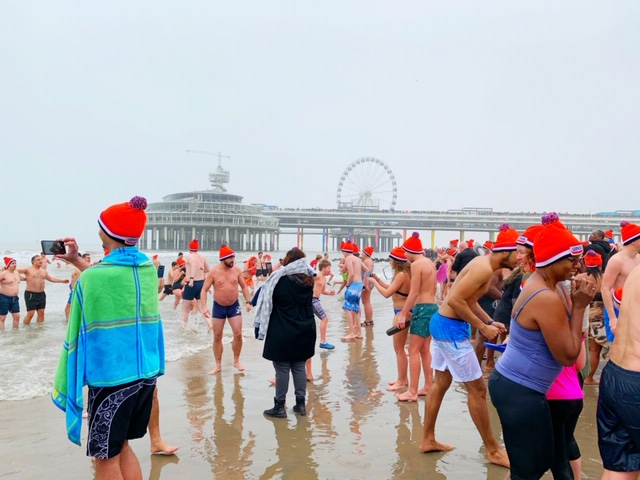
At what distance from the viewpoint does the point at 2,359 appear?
7.76 metres

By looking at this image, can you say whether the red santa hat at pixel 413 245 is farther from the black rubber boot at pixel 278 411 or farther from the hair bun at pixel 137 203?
the hair bun at pixel 137 203

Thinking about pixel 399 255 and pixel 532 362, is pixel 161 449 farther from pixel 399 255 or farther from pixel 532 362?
pixel 399 255

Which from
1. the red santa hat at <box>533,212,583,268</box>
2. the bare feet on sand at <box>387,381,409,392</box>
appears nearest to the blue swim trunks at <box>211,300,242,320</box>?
the bare feet on sand at <box>387,381,409,392</box>

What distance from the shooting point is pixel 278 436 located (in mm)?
4316

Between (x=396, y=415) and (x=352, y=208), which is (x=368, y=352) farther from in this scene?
(x=352, y=208)

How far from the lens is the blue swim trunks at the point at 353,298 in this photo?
913 cm

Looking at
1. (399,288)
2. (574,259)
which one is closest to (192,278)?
(399,288)

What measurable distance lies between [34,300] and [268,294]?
8.68 metres

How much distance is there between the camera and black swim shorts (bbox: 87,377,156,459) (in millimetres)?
2570

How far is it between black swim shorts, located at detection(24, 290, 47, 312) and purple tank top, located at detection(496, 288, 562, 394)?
11381 mm

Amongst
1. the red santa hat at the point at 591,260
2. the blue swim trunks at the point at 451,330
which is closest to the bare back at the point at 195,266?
the red santa hat at the point at 591,260

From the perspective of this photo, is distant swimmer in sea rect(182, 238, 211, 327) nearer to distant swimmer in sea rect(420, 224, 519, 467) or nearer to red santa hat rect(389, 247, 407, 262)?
red santa hat rect(389, 247, 407, 262)

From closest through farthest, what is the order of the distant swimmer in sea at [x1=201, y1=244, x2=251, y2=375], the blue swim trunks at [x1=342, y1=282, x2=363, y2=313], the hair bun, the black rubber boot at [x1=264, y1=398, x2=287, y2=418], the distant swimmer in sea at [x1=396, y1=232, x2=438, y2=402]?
the hair bun
the black rubber boot at [x1=264, y1=398, x2=287, y2=418]
the distant swimmer in sea at [x1=396, y1=232, x2=438, y2=402]
the distant swimmer in sea at [x1=201, y1=244, x2=251, y2=375]
the blue swim trunks at [x1=342, y1=282, x2=363, y2=313]

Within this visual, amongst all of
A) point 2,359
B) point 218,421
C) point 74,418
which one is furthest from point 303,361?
point 2,359
